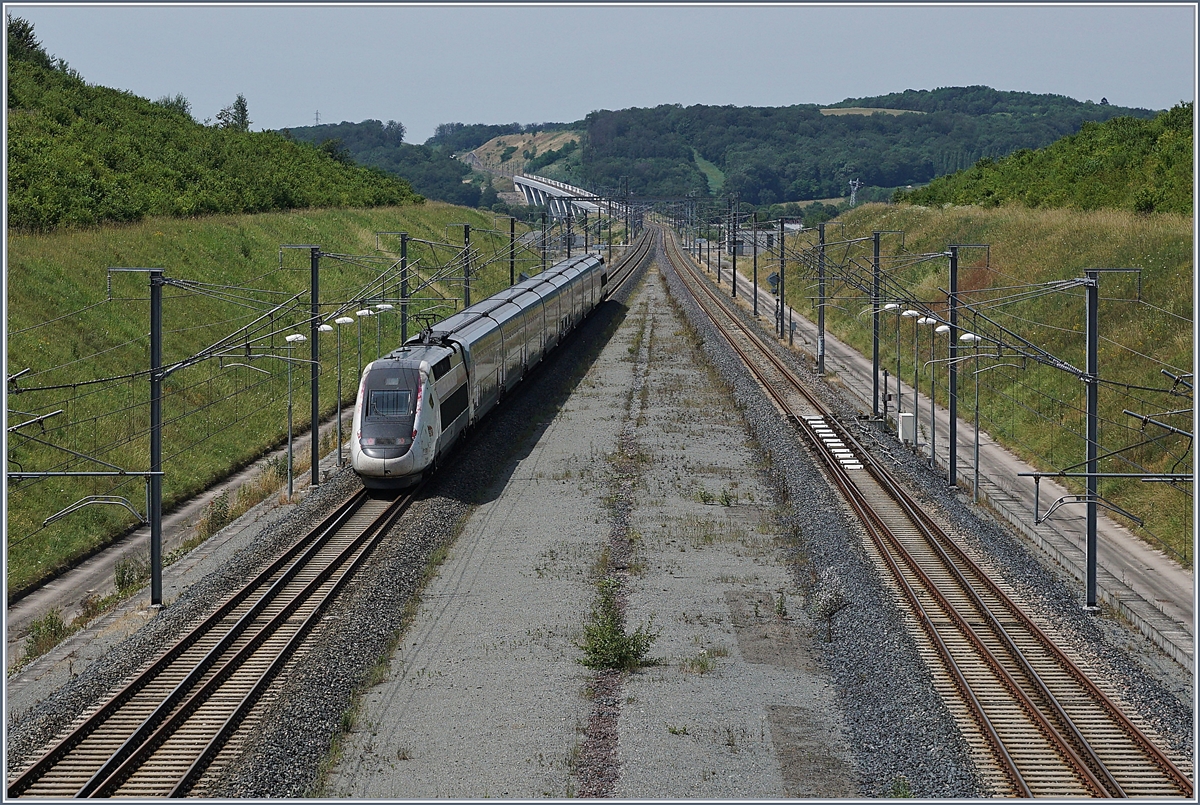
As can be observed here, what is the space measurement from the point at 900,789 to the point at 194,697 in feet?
34.4

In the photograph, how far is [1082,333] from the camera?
1745 inches

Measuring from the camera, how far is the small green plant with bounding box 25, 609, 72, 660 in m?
22.2

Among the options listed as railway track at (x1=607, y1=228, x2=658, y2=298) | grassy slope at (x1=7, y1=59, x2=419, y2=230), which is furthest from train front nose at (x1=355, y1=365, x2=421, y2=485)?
railway track at (x1=607, y1=228, x2=658, y2=298)

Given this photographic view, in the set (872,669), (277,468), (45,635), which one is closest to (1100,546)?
(872,669)

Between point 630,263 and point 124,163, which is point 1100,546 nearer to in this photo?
point 124,163

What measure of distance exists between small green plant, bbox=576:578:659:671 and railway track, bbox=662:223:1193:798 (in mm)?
4875

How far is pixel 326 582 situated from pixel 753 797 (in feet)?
38.8

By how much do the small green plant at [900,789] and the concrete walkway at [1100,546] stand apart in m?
7.01

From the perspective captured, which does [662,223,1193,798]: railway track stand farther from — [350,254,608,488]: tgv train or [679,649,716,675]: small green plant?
[350,254,608,488]: tgv train

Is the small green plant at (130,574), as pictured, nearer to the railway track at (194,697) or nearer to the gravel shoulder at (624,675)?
the gravel shoulder at (624,675)

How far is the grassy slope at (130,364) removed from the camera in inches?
1213

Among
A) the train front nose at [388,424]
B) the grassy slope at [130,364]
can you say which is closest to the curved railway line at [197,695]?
the train front nose at [388,424]

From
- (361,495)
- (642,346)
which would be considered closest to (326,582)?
(361,495)

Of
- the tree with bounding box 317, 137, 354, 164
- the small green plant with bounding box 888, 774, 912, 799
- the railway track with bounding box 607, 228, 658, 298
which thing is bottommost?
the small green plant with bounding box 888, 774, 912, 799
